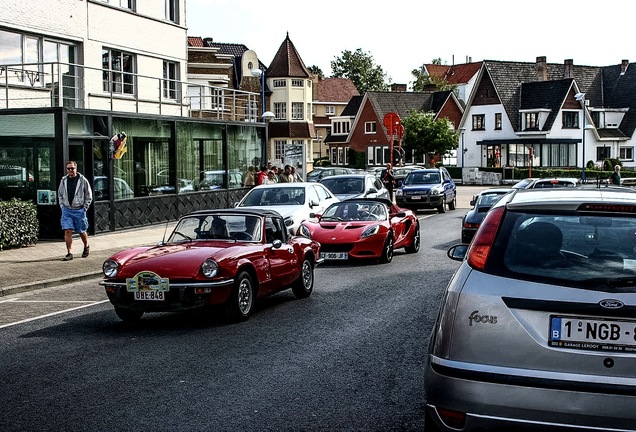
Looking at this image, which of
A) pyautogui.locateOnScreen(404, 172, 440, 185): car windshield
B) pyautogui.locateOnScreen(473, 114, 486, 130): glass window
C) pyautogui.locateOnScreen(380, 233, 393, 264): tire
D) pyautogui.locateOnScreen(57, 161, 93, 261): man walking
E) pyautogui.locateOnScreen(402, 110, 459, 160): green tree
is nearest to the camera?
pyautogui.locateOnScreen(380, 233, 393, 264): tire

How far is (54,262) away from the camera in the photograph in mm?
17062

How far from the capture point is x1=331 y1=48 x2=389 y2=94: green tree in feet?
437

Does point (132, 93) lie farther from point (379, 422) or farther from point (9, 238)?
point (379, 422)

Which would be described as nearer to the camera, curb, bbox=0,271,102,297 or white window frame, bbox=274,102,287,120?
curb, bbox=0,271,102,297

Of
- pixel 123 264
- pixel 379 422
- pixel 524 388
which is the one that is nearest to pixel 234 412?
pixel 379 422

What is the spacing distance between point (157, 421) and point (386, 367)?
93.9 inches

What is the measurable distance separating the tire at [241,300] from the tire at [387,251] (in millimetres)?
6550

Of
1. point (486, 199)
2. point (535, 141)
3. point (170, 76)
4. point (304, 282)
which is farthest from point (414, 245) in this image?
point (535, 141)

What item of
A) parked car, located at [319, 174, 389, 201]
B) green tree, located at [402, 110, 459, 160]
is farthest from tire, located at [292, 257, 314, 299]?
green tree, located at [402, 110, 459, 160]

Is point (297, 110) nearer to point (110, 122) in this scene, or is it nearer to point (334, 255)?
point (110, 122)

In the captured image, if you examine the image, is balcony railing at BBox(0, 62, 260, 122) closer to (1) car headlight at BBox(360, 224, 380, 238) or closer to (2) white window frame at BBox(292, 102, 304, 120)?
(1) car headlight at BBox(360, 224, 380, 238)

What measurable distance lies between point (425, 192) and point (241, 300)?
24801mm

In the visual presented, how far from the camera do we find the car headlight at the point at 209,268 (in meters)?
9.66

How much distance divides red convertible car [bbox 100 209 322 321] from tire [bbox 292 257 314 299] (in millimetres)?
89
